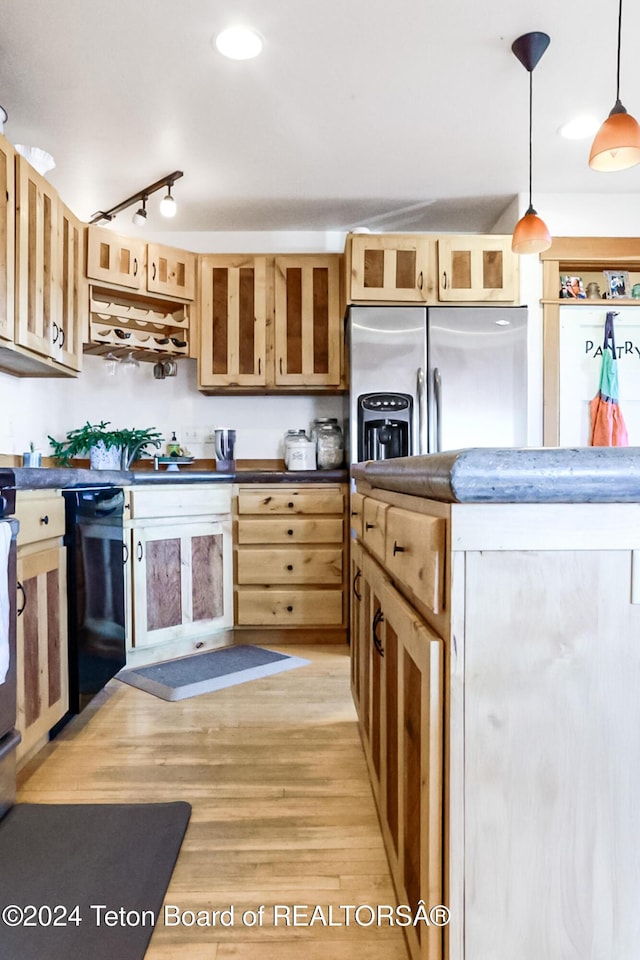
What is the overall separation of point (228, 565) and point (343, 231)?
228 centimetres

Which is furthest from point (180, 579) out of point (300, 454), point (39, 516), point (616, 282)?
point (616, 282)

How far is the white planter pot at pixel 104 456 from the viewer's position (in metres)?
3.17

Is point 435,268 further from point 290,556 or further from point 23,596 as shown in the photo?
point 23,596

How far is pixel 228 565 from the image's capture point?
3.14 meters

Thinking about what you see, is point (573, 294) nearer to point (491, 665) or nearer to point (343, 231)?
point (343, 231)

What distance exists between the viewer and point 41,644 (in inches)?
71.0

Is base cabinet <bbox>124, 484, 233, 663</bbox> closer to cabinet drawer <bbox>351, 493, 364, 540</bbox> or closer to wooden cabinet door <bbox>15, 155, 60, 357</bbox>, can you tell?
wooden cabinet door <bbox>15, 155, 60, 357</bbox>

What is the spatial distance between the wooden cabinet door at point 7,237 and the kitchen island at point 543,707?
7.01ft

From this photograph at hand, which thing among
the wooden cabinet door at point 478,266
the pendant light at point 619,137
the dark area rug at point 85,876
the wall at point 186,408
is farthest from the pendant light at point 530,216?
the dark area rug at point 85,876

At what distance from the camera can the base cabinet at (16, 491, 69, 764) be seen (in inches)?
65.9

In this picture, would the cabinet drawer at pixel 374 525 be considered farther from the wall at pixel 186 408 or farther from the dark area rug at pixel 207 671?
the wall at pixel 186 408

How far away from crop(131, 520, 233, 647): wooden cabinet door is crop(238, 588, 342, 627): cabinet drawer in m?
0.10

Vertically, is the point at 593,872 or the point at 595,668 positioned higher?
the point at 595,668

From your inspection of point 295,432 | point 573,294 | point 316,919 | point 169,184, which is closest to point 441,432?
point 295,432
